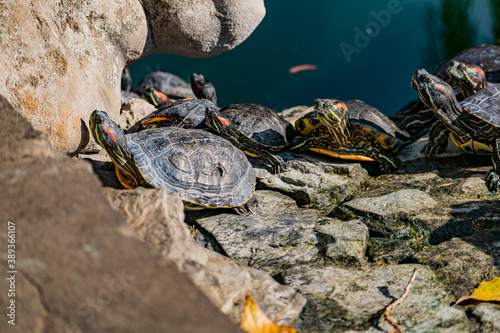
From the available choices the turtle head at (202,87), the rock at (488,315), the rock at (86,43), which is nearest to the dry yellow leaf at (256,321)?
the rock at (488,315)

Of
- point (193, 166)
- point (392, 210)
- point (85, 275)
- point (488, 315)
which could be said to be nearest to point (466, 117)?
point (392, 210)

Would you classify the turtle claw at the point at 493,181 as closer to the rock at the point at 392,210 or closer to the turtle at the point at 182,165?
the rock at the point at 392,210

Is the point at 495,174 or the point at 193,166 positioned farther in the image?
the point at 495,174

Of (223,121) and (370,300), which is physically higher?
(223,121)

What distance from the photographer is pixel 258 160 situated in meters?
3.43

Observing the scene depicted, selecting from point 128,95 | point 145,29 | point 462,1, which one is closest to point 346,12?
point 462,1

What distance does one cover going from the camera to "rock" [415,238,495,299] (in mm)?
1800

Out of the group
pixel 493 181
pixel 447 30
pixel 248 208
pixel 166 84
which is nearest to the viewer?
pixel 248 208

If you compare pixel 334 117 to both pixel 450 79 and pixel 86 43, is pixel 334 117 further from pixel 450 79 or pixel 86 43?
pixel 86 43

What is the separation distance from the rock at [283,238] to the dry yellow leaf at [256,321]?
54cm

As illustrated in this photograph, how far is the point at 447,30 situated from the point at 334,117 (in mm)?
5682

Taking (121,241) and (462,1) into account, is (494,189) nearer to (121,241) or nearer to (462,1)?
(121,241)

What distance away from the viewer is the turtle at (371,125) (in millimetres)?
3525

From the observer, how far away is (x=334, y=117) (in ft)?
10.7
